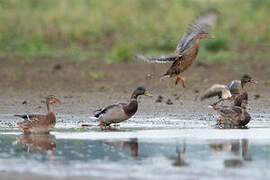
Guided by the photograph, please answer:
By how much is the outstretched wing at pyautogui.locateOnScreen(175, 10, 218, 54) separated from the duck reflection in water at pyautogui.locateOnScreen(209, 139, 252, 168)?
3.39 metres

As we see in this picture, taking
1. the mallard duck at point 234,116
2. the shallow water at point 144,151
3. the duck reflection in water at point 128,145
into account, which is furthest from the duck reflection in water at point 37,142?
the mallard duck at point 234,116

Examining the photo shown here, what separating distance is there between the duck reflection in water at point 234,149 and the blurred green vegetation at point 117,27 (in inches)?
425

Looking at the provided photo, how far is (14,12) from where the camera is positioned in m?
26.7

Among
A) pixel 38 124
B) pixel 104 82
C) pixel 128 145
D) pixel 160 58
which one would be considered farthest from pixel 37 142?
pixel 104 82

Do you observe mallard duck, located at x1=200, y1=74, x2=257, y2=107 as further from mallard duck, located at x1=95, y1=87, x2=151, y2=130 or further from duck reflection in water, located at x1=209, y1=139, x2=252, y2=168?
duck reflection in water, located at x1=209, y1=139, x2=252, y2=168

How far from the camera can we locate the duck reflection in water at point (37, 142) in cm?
1041

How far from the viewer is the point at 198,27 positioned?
14.0m

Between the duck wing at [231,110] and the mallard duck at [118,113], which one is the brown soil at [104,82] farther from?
the mallard duck at [118,113]

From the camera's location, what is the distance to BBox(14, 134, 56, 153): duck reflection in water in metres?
10.4

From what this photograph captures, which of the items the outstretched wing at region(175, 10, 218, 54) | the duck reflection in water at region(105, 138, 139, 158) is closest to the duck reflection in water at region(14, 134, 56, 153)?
the duck reflection in water at region(105, 138, 139, 158)

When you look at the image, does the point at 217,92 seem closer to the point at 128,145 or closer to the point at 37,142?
the point at 128,145

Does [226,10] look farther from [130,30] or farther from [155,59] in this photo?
[155,59]

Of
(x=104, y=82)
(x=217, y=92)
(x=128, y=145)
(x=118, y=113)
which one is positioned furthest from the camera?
(x=104, y=82)

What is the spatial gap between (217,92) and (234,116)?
1182mm
